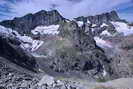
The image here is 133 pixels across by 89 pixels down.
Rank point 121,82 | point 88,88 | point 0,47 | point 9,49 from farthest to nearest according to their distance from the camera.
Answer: point 9,49 < point 0,47 < point 121,82 < point 88,88

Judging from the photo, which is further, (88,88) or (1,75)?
(88,88)

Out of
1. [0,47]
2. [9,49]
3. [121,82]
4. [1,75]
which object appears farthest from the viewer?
[9,49]

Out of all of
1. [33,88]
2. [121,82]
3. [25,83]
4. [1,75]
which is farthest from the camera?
[121,82]

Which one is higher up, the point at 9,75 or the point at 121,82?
the point at 9,75

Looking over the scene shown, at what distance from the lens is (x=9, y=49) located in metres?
122

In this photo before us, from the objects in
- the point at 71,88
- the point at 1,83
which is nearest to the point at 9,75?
the point at 1,83

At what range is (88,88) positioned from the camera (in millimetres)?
38656

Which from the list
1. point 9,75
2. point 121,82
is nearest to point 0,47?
point 121,82

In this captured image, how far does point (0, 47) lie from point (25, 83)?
75.2 metres

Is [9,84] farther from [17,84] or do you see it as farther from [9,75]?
[9,75]

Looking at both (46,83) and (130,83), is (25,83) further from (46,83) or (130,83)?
(130,83)

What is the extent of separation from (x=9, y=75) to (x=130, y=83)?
29822 mm

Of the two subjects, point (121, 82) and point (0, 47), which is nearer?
point (121, 82)

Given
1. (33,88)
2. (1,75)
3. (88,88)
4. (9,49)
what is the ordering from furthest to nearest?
(9,49)
(88,88)
(1,75)
(33,88)
